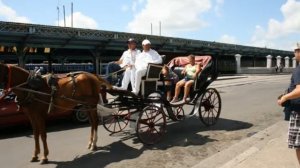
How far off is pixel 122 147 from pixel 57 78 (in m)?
1.97

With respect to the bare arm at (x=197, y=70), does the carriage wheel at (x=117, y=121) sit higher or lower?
lower

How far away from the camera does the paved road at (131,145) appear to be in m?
6.98

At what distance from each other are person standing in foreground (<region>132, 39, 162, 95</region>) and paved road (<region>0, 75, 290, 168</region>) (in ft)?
4.13

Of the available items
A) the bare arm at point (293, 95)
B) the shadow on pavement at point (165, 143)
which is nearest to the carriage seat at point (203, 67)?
the shadow on pavement at point (165, 143)

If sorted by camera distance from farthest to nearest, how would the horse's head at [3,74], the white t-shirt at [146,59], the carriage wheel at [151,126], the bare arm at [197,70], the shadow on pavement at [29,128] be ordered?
the bare arm at [197,70] → the shadow on pavement at [29,128] → the white t-shirt at [146,59] → the carriage wheel at [151,126] → the horse's head at [3,74]

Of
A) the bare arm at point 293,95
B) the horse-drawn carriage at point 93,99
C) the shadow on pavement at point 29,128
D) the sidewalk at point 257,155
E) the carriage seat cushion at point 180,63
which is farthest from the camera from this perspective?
the carriage seat cushion at point 180,63

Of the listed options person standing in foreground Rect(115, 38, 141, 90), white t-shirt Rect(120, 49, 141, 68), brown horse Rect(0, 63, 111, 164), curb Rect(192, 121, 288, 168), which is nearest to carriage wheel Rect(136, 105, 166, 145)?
person standing in foreground Rect(115, 38, 141, 90)

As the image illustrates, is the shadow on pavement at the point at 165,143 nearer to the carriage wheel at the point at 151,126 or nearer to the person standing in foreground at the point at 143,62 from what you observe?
the carriage wheel at the point at 151,126

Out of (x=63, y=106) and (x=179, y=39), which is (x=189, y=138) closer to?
(x=63, y=106)

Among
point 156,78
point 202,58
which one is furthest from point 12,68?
point 202,58

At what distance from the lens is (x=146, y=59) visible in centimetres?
903

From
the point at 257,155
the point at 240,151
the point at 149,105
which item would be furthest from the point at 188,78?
the point at 257,155

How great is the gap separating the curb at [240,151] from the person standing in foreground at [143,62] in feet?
8.39

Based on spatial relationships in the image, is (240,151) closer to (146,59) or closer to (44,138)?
(146,59)
